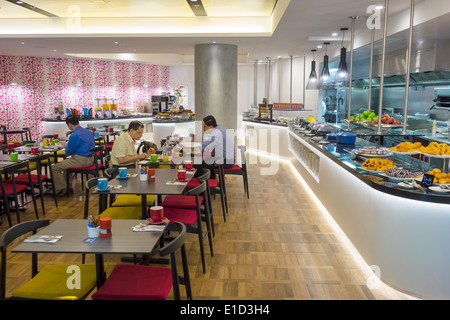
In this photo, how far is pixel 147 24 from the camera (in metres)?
8.50

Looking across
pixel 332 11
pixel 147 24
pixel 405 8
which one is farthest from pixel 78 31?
pixel 405 8

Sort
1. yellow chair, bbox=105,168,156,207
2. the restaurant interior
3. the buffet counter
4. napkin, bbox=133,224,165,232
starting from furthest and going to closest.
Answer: yellow chair, bbox=105,168,156,207 → the buffet counter → the restaurant interior → napkin, bbox=133,224,165,232

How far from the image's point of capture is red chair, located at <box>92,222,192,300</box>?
2.52 m

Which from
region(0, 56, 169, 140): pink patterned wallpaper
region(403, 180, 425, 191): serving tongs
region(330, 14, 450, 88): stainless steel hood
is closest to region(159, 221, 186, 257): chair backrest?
region(403, 180, 425, 191): serving tongs

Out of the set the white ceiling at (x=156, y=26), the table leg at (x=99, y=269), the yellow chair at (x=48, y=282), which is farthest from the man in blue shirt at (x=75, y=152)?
the table leg at (x=99, y=269)

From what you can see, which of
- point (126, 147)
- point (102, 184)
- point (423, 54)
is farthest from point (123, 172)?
point (423, 54)

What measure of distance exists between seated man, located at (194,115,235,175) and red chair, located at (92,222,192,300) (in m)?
3.16

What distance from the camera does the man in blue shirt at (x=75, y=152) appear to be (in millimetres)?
6855

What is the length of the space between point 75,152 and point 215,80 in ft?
12.0

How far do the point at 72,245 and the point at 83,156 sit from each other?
4.61 m

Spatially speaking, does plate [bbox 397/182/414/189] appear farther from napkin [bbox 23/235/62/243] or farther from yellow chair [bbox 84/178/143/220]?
napkin [bbox 23/235/62/243]

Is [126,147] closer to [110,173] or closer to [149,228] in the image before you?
[110,173]

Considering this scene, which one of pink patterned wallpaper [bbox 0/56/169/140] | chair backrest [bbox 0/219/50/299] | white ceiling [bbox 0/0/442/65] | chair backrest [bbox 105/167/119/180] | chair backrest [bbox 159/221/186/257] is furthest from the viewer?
pink patterned wallpaper [bbox 0/56/169/140]

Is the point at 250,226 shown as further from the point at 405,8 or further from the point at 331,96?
the point at 331,96
